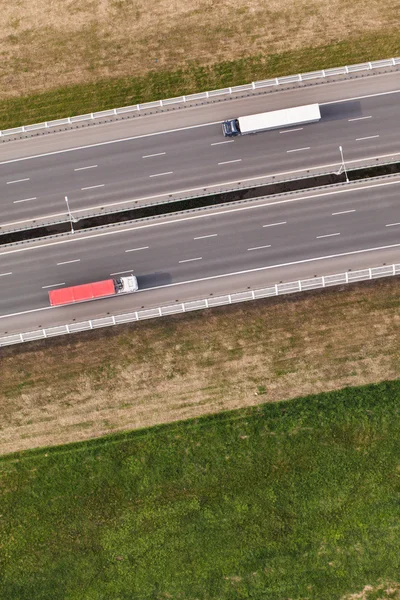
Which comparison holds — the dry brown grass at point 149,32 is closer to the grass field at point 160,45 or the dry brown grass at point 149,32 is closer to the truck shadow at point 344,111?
the grass field at point 160,45

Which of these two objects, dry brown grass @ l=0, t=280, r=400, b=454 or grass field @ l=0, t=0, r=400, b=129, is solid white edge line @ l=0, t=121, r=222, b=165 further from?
dry brown grass @ l=0, t=280, r=400, b=454

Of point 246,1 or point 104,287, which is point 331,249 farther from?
point 246,1

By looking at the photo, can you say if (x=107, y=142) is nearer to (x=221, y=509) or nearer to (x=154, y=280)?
(x=154, y=280)

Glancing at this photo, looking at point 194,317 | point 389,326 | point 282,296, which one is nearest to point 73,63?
point 194,317

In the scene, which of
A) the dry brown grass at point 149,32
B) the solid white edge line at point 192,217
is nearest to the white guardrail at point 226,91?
the dry brown grass at point 149,32

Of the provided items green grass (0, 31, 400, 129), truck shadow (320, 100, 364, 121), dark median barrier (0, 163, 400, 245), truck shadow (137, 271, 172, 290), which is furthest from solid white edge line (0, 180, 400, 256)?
green grass (0, 31, 400, 129)

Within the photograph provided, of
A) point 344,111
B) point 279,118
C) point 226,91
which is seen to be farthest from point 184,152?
point 344,111
